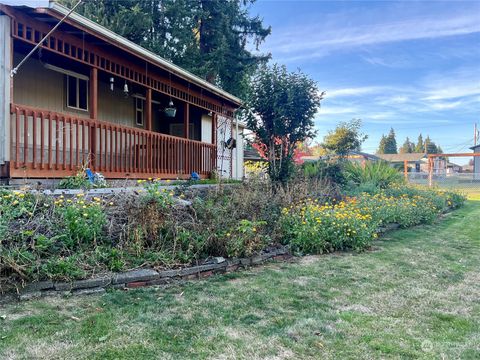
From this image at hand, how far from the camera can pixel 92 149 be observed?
704 centimetres

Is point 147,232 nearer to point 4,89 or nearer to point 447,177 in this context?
point 4,89

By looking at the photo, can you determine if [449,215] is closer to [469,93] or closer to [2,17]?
[2,17]

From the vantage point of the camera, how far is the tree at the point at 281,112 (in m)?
9.91

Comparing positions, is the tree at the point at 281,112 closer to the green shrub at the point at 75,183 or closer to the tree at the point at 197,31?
the green shrub at the point at 75,183

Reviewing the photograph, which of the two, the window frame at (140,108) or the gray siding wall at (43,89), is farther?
the window frame at (140,108)

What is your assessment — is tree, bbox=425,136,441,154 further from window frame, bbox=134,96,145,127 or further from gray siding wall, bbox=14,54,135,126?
gray siding wall, bbox=14,54,135,126

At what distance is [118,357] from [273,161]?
26.1 ft

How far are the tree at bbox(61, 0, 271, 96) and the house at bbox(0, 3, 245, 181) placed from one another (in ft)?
13.5

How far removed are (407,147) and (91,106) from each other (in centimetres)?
8105

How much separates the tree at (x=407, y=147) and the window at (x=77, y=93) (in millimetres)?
77321

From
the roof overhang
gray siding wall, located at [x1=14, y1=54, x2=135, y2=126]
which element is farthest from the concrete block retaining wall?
gray siding wall, located at [x1=14, y1=54, x2=135, y2=126]

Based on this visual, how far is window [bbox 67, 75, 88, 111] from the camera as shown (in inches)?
335

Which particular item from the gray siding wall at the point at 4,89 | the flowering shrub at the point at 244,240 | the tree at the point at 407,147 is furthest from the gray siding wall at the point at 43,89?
the tree at the point at 407,147

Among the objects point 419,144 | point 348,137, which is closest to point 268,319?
point 348,137
